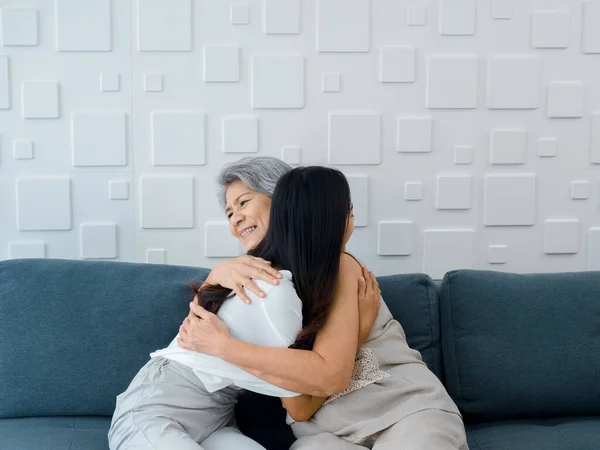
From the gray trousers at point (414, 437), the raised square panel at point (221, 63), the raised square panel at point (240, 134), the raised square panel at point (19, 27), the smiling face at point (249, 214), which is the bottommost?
the gray trousers at point (414, 437)

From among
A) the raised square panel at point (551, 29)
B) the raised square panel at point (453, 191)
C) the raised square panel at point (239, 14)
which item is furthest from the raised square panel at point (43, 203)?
the raised square panel at point (551, 29)

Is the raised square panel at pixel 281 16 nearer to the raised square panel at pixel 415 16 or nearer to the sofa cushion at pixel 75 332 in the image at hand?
the raised square panel at pixel 415 16

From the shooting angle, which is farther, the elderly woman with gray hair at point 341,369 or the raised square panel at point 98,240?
the raised square panel at point 98,240

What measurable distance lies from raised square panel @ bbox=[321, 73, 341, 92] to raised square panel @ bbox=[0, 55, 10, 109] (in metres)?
0.96

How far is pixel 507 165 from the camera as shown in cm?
246

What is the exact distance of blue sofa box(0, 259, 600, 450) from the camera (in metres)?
2.03

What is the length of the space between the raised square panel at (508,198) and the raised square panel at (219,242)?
2.67ft

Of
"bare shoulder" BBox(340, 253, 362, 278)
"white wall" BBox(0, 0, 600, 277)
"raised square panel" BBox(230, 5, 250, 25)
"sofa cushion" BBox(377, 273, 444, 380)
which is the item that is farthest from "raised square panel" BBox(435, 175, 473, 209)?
"raised square panel" BBox(230, 5, 250, 25)

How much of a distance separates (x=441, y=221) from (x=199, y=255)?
782 mm

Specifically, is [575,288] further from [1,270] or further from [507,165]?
[1,270]

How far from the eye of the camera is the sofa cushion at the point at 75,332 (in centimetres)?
203

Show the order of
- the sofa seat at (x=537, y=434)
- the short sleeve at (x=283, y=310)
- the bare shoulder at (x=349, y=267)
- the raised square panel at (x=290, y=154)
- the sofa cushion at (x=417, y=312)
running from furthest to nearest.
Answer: the raised square panel at (x=290, y=154) < the sofa cushion at (x=417, y=312) < the sofa seat at (x=537, y=434) < the bare shoulder at (x=349, y=267) < the short sleeve at (x=283, y=310)

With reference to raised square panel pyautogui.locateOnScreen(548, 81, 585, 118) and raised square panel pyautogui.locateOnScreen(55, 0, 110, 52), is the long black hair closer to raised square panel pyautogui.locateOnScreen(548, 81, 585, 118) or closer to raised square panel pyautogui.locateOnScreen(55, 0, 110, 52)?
raised square panel pyautogui.locateOnScreen(55, 0, 110, 52)

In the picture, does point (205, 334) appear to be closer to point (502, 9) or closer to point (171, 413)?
point (171, 413)
